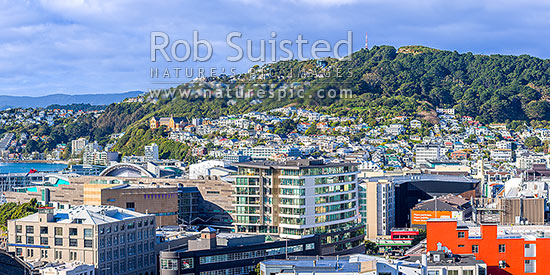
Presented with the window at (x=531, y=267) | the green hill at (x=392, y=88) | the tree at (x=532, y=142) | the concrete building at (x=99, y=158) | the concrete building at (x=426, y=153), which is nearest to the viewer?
the window at (x=531, y=267)

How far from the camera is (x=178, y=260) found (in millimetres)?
28859

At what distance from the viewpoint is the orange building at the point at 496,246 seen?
78.6 ft

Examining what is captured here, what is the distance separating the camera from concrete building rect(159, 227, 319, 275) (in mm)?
28922

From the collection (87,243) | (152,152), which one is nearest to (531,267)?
(87,243)

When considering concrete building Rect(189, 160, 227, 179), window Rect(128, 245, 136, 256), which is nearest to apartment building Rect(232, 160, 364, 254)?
window Rect(128, 245, 136, 256)

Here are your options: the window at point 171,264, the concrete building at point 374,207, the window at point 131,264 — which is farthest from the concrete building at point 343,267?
the concrete building at point 374,207

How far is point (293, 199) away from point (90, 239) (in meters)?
9.21

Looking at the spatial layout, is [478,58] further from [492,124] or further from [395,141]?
[395,141]

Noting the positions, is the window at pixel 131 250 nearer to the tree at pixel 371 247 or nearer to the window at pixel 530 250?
the window at pixel 530 250

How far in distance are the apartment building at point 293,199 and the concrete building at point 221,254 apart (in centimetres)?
215

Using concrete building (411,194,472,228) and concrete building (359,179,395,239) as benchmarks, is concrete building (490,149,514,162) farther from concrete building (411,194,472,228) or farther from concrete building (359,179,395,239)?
concrete building (359,179,395,239)

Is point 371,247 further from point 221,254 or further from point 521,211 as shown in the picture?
point 221,254

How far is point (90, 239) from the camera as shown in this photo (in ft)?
98.5

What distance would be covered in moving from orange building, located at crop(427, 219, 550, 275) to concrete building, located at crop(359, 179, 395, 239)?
84.0ft
